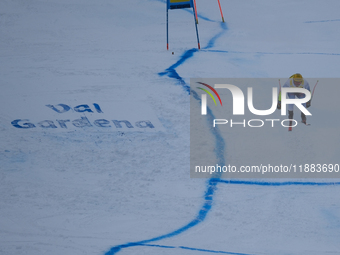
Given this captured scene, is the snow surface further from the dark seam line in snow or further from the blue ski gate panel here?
the blue ski gate panel

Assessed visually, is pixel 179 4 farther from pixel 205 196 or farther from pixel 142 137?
pixel 205 196

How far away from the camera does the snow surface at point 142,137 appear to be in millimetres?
4035

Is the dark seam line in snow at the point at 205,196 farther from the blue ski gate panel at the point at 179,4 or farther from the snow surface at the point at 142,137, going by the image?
the blue ski gate panel at the point at 179,4

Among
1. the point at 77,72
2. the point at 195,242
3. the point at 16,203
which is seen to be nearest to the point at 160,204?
the point at 195,242

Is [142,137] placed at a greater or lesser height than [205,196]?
greater

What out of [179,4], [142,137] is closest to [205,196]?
[142,137]

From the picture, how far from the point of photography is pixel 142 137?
18.1 feet

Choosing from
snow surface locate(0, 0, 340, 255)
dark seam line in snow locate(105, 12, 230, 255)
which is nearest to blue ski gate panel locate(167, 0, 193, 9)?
snow surface locate(0, 0, 340, 255)

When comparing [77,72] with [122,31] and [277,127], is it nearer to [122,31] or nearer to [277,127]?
[122,31]

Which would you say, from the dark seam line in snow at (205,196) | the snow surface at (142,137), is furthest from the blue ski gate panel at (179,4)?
the dark seam line in snow at (205,196)

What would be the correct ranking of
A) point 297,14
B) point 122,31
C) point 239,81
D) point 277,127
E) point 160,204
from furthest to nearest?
1. point 297,14
2. point 122,31
3. point 239,81
4. point 277,127
5. point 160,204

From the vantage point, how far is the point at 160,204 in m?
4.41

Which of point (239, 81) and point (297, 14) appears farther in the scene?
point (297, 14)

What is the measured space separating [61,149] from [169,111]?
5.43 feet
